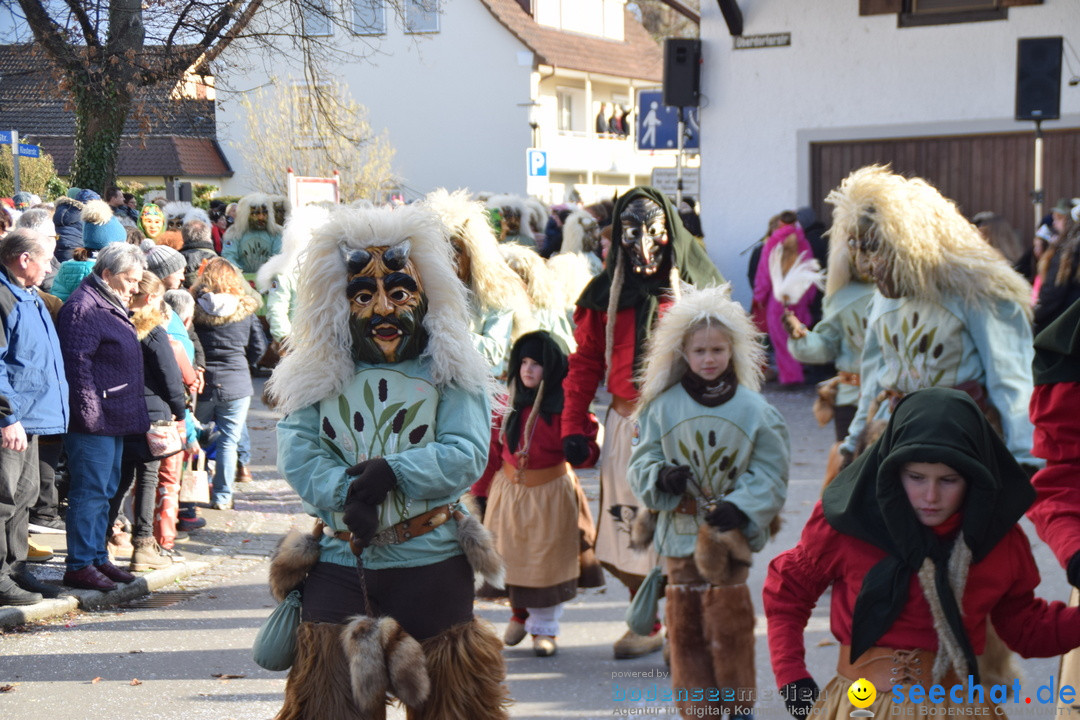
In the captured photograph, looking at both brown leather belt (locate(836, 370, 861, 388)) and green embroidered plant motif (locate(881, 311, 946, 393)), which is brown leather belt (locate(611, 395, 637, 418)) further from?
brown leather belt (locate(836, 370, 861, 388))

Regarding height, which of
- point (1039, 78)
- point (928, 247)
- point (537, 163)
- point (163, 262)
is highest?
point (1039, 78)

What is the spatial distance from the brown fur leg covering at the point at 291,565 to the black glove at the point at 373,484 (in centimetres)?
28

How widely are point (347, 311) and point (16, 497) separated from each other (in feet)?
10.6

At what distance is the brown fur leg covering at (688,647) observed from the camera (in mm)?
4859

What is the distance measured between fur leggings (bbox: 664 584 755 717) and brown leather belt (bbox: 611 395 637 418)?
4.16 feet

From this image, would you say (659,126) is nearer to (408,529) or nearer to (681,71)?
(681,71)

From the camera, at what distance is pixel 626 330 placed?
6133mm

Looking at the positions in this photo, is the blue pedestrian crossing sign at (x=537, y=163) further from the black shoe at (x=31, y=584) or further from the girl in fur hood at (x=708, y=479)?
the girl in fur hood at (x=708, y=479)

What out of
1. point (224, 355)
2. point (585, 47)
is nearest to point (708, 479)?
point (224, 355)

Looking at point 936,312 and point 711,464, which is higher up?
point 936,312

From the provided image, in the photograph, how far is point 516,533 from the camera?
627cm

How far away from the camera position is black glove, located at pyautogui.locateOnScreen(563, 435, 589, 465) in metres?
5.96

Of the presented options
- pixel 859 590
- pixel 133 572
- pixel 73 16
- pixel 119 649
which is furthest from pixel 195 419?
pixel 73 16

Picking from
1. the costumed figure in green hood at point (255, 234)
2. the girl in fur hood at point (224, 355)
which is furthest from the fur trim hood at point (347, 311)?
the costumed figure in green hood at point (255, 234)
